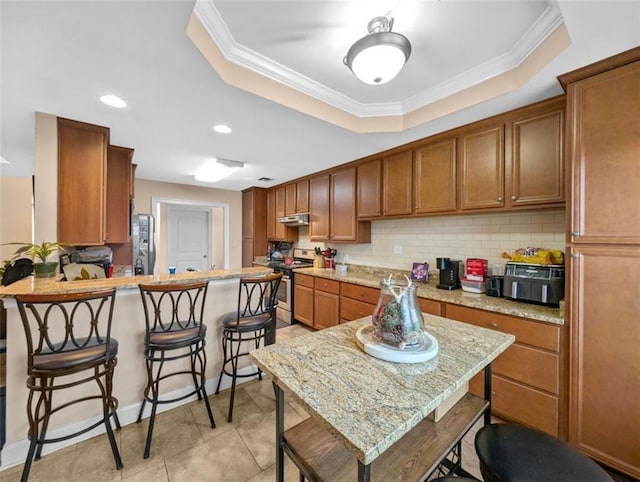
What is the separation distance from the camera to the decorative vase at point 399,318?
1090mm

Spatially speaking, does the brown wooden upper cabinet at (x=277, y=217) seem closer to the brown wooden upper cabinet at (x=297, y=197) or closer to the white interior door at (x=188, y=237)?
the brown wooden upper cabinet at (x=297, y=197)

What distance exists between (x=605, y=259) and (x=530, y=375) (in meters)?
0.90

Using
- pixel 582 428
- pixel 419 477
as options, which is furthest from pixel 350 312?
pixel 419 477

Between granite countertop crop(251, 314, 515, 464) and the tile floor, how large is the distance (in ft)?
3.13

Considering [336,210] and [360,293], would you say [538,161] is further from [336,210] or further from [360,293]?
[336,210]

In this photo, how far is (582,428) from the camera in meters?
1.61

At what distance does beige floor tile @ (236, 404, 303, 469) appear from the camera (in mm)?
1652

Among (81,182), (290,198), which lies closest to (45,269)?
(81,182)

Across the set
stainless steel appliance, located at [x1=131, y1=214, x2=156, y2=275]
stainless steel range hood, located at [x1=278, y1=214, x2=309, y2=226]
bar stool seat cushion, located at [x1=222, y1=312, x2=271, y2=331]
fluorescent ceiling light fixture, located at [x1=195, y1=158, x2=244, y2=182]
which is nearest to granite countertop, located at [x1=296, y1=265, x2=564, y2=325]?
bar stool seat cushion, located at [x1=222, y1=312, x2=271, y2=331]

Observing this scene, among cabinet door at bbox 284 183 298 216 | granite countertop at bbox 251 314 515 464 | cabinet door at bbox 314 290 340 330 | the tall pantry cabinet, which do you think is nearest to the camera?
granite countertop at bbox 251 314 515 464

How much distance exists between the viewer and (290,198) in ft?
15.5

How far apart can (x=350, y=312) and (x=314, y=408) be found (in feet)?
8.09

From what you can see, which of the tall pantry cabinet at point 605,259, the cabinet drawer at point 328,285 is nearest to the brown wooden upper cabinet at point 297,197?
the cabinet drawer at point 328,285

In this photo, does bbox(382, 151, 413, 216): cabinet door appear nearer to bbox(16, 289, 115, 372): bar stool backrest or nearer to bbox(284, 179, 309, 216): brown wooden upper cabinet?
bbox(284, 179, 309, 216): brown wooden upper cabinet
